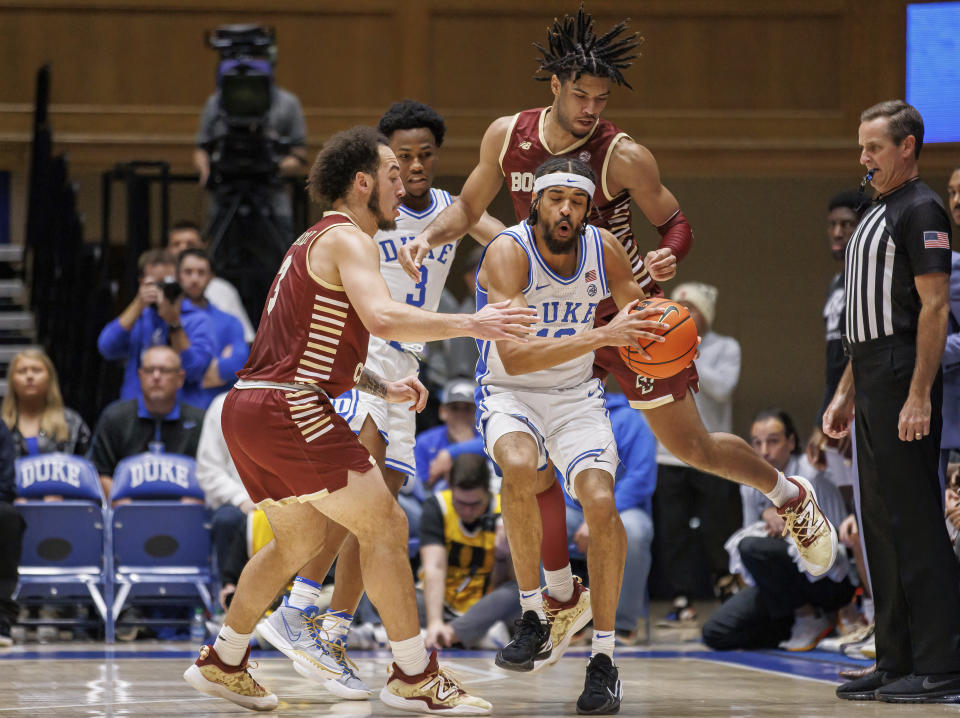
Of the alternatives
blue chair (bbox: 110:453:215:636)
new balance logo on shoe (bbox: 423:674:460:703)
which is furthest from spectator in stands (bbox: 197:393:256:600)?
new balance logo on shoe (bbox: 423:674:460:703)

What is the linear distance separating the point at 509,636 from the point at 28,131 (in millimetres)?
6255

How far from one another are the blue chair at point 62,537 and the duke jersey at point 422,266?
115 inches

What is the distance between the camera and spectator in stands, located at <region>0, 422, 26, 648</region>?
25.1 ft

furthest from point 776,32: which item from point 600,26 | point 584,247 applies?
point 584,247

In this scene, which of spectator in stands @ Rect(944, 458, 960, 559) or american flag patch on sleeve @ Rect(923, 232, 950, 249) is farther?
spectator in stands @ Rect(944, 458, 960, 559)

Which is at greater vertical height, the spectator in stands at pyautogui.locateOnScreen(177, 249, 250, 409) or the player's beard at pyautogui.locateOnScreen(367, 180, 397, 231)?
the player's beard at pyautogui.locateOnScreen(367, 180, 397, 231)

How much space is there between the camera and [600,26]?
11.4 meters

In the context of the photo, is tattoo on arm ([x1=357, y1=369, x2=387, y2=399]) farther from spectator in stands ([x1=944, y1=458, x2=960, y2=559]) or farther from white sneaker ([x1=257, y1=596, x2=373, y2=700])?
spectator in stands ([x1=944, y1=458, x2=960, y2=559])

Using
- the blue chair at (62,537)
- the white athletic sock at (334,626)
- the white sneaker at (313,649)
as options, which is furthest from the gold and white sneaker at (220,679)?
the blue chair at (62,537)

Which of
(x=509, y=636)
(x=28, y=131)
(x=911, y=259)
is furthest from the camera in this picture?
(x=28, y=131)

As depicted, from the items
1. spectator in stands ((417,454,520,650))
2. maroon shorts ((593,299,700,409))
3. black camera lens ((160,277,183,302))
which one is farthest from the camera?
black camera lens ((160,277,183,302))

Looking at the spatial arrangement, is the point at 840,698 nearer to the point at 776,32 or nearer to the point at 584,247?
the point at 584,247

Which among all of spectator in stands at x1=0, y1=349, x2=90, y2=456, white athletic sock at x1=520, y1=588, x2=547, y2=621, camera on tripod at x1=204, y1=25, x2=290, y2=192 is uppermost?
camera on tripod at x1=204, y1=25, x2=290, y2=192

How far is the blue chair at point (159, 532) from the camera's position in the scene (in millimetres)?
8062
